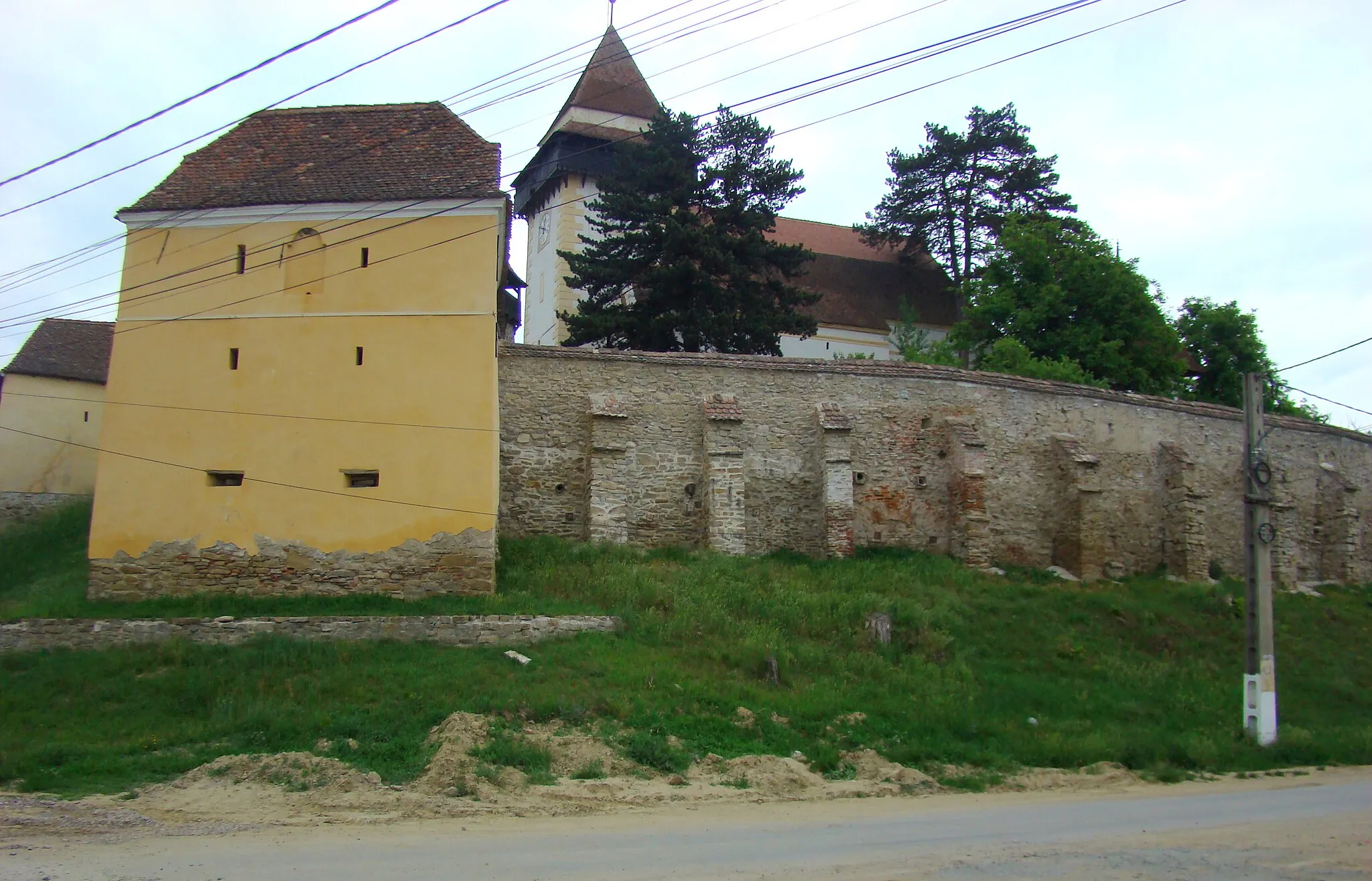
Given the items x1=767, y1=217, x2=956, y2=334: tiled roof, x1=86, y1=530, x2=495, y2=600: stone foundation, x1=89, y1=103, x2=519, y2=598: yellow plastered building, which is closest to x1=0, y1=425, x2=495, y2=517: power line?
x1=89, y1=103, x2=519, y2=598: yellow plastered building

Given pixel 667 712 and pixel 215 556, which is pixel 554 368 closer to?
pixel 215 556

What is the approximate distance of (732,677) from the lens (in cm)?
1552

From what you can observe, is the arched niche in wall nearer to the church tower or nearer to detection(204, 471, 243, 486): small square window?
detection(204, 471, 243, 486): small square window

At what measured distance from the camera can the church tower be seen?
136 feet

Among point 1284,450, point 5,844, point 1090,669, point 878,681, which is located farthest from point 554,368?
point 1284,450

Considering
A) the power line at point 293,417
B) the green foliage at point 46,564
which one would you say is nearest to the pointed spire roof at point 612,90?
the green foliage at point 46,564

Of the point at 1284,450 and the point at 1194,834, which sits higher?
the point at 1284,450

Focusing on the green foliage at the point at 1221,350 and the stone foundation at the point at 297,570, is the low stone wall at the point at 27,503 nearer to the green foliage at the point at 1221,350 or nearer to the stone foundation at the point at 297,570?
the stone foundation at the point at 297,570

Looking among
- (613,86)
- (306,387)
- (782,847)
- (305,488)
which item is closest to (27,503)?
(306,387)

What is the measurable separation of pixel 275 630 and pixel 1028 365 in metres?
22.8

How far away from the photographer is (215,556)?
59.2ft

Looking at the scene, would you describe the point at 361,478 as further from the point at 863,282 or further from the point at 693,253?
the point at 863,282

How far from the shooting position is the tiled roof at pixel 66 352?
2914 cm

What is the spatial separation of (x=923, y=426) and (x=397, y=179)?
1261 cm
